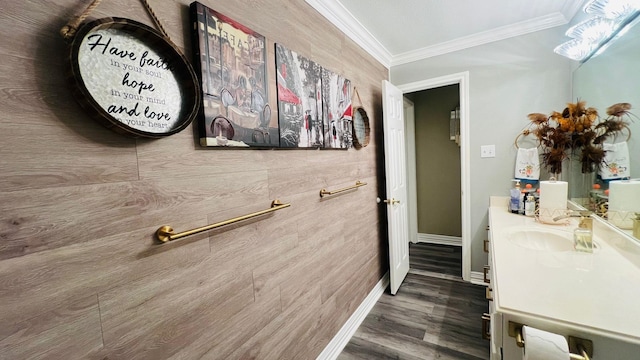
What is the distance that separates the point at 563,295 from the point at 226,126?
4.30 feet

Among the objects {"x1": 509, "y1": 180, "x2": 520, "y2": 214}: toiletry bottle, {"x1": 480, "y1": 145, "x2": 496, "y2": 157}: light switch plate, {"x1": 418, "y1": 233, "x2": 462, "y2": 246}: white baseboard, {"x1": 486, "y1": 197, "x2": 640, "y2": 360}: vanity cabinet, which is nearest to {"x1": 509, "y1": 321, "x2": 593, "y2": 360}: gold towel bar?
{"x1": 486, "y1": 197, "x2": 640, "y2": 360}: vanity cabinet

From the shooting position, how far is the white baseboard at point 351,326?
5.47ft

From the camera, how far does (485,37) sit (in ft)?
7.54

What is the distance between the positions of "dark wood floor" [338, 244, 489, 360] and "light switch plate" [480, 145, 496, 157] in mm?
1307

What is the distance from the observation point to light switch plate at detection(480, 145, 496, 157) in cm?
238

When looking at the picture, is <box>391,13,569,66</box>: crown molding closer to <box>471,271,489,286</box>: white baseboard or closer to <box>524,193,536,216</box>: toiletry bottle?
<box>524,193,536,216</box>: toiletry bottle

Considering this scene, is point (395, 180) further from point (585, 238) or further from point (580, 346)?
point (580, 346)

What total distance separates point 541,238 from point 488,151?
117cm

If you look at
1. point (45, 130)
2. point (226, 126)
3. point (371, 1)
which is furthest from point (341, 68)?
point (45, 130)

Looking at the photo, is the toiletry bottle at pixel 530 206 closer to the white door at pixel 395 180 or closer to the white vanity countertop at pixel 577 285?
the white vanity countertop at pixel 577 285

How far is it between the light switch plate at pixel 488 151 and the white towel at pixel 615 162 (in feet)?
3.00

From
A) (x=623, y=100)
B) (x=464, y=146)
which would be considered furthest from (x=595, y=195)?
(x=464, y=146)

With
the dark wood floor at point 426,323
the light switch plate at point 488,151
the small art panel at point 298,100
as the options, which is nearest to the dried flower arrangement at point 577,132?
the light switch plate at point 488,151

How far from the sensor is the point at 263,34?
1.18 meters
